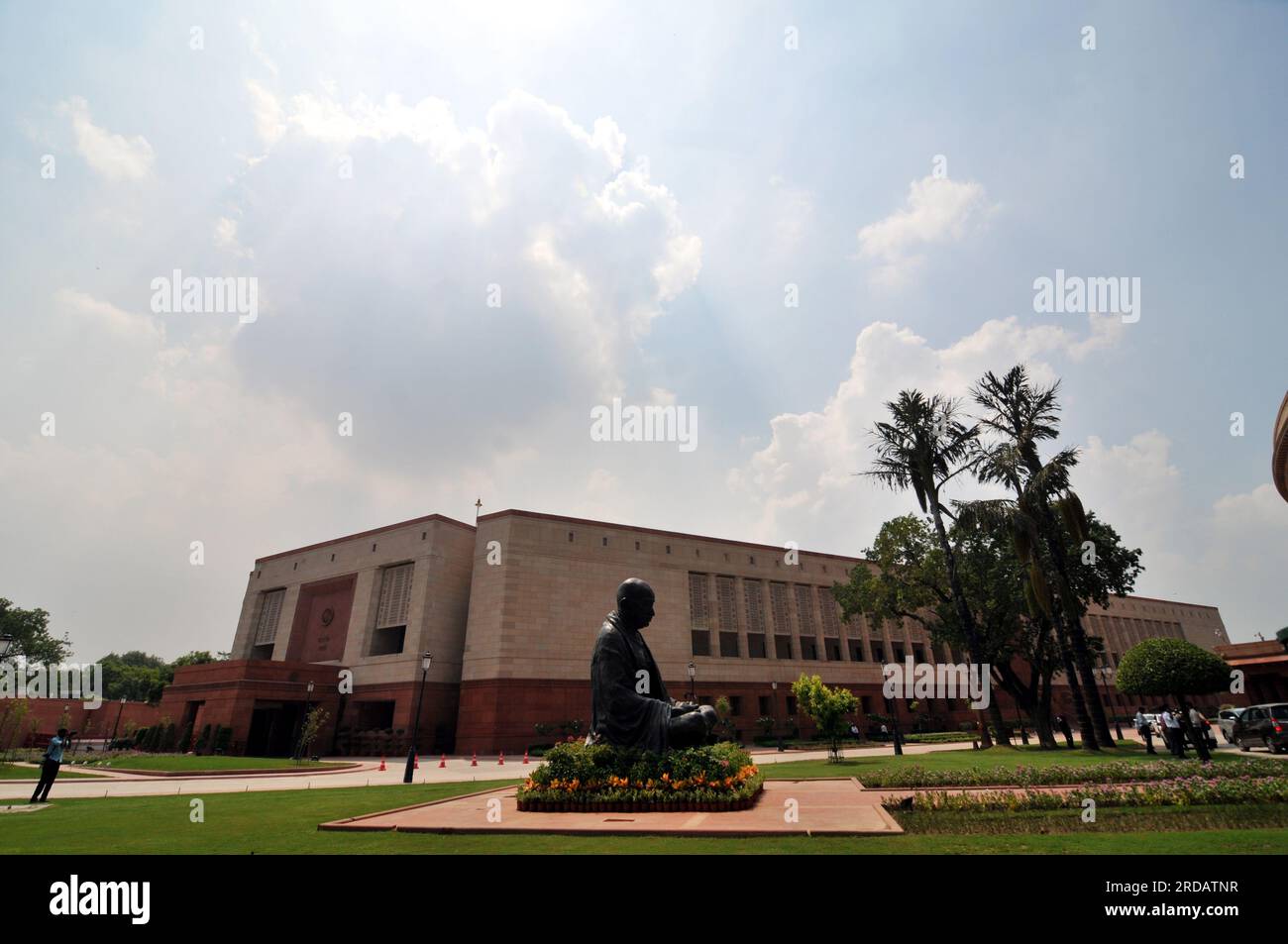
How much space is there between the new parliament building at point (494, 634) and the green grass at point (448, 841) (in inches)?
977

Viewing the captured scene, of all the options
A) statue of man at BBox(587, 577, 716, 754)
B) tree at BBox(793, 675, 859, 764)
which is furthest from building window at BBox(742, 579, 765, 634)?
statue of man at BBox(587, 577, 716, 754)

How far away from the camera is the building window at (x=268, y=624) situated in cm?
4416

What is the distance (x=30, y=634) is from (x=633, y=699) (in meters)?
83.2

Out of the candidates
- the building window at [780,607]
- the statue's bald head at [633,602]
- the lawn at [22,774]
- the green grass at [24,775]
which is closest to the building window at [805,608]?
the building window at [780,607]

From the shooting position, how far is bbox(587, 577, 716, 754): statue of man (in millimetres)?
10180

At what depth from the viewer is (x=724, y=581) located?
42938mm

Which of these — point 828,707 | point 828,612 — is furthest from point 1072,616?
point 828,612

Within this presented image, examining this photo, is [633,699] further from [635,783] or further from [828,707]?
[828,707]

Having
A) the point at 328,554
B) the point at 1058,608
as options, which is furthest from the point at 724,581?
the point at 328,554

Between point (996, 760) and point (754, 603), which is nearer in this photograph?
point (996, 760)

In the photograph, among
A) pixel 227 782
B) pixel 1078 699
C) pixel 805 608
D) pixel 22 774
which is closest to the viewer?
pixel 227 782

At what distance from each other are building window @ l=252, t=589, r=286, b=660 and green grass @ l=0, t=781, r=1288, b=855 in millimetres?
37147

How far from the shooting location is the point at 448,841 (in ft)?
23.8
